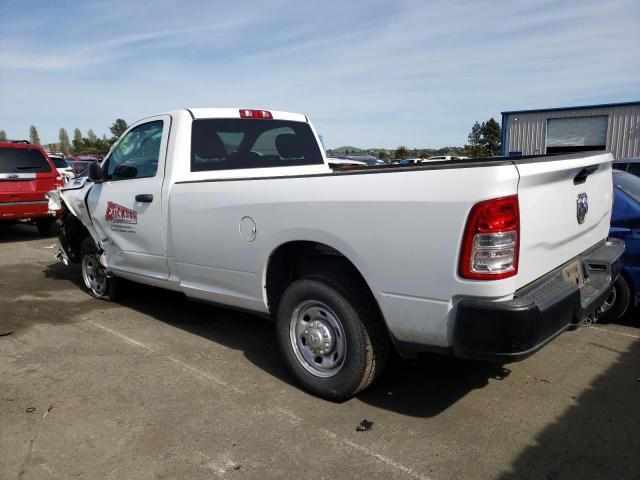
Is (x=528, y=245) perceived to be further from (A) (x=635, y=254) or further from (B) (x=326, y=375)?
(A) (x=635, y=254)

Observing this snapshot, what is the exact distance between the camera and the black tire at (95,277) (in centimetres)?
603

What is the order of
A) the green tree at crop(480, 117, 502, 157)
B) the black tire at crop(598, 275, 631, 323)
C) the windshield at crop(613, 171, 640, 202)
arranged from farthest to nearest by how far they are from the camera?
the green tree at crop(480, 117, 502, 157) → the windshield at crop(613, 171, 640, 202) → the black tire at crop(598, 275, 631, 323)

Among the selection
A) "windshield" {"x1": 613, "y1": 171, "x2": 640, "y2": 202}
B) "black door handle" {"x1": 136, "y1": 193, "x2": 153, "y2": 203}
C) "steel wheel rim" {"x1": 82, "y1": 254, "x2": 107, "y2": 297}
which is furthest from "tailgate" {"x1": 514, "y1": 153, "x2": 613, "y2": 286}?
"steel wheel rim" {"x1": 82, "y1": 254, "x2": 107, "y2": 297}

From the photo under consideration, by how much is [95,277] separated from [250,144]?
263 cm

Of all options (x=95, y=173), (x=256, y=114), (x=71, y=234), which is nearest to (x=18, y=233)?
(x=71, y=234)

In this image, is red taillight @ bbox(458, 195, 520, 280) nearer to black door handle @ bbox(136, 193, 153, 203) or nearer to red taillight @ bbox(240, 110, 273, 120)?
black door handle @ bbox(136, 193, 153, 203)

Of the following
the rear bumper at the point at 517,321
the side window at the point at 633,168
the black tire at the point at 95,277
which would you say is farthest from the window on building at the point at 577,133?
the rear bumper at the point at 517,321

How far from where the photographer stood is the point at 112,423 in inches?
132

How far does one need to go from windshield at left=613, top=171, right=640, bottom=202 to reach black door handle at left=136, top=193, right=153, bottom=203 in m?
4.38

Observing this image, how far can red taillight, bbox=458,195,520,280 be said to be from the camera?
104 inches

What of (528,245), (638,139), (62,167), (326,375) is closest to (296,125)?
(326,375)

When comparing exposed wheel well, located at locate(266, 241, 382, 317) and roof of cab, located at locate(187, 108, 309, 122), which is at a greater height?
roof of cab, located at locate(187, 108, 309, 122)

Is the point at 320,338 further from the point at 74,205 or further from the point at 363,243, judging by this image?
the point at 74,205

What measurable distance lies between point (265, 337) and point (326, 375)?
4.78 ft
